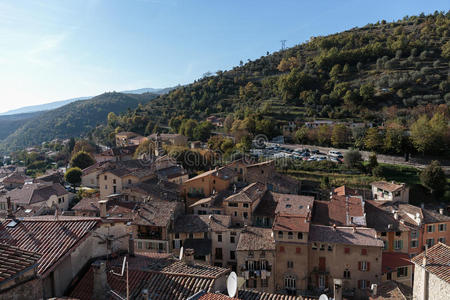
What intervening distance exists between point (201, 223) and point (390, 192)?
18.3 metres

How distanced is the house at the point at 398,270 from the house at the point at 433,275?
40.8ft

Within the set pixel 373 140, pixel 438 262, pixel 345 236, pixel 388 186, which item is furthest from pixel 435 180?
pixel 438 262

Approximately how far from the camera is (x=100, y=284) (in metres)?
8.91

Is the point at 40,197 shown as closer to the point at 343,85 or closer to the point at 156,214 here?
the point at 156,214

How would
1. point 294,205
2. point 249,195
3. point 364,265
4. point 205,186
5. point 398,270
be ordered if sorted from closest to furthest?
1. point 364,265
2. point 398,270
3. point 294,205
4. point 249,195
5. point 205,186

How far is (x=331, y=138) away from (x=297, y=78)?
27916mm

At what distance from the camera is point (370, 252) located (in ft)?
68.5

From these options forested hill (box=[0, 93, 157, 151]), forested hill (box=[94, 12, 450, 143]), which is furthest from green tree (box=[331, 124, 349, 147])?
forested hill (box=[0, 93, 157, 151])

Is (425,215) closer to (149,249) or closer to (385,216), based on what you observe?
(385,216)

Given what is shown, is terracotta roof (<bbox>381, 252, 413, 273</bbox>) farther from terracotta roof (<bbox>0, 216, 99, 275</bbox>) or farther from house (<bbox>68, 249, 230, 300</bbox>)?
terracotta roof (<bbox>0, 216, 99, 275</bbox>)

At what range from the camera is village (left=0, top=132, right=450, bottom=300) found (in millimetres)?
9453

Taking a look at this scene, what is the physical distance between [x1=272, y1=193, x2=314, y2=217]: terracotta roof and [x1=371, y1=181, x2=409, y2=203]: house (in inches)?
348

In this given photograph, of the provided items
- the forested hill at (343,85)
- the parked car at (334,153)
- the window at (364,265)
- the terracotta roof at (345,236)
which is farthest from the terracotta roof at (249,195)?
the forested hill at (343,85)

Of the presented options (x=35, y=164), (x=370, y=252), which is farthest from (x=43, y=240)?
(x=35, y=164)
